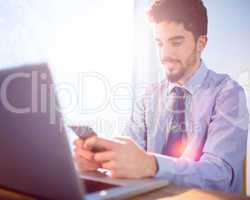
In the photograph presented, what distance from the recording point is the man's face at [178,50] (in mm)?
2145

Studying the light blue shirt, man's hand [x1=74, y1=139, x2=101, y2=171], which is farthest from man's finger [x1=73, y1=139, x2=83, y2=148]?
the light blue shirt

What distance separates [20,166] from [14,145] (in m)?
0.05

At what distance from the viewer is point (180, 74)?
2.17 m

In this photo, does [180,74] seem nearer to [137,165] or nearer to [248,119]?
[248,119]

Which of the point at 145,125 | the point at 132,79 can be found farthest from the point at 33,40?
the point at 145,125

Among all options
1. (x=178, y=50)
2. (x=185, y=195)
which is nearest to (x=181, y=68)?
(x=178, y=50)

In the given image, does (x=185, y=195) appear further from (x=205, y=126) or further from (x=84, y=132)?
(x=205, y=126)

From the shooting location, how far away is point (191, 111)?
205 cm

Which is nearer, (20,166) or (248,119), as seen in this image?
(20,166)

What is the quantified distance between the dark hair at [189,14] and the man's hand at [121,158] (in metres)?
1.14

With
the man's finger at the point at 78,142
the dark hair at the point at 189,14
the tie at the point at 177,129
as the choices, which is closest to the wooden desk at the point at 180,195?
the man's finger at the point at 78,142

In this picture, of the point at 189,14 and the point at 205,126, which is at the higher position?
the point at 189,14

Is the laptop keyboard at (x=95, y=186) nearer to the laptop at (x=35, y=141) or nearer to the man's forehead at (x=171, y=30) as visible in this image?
the laptop at (x=35, y=141)

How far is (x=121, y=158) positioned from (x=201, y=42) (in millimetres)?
1177
